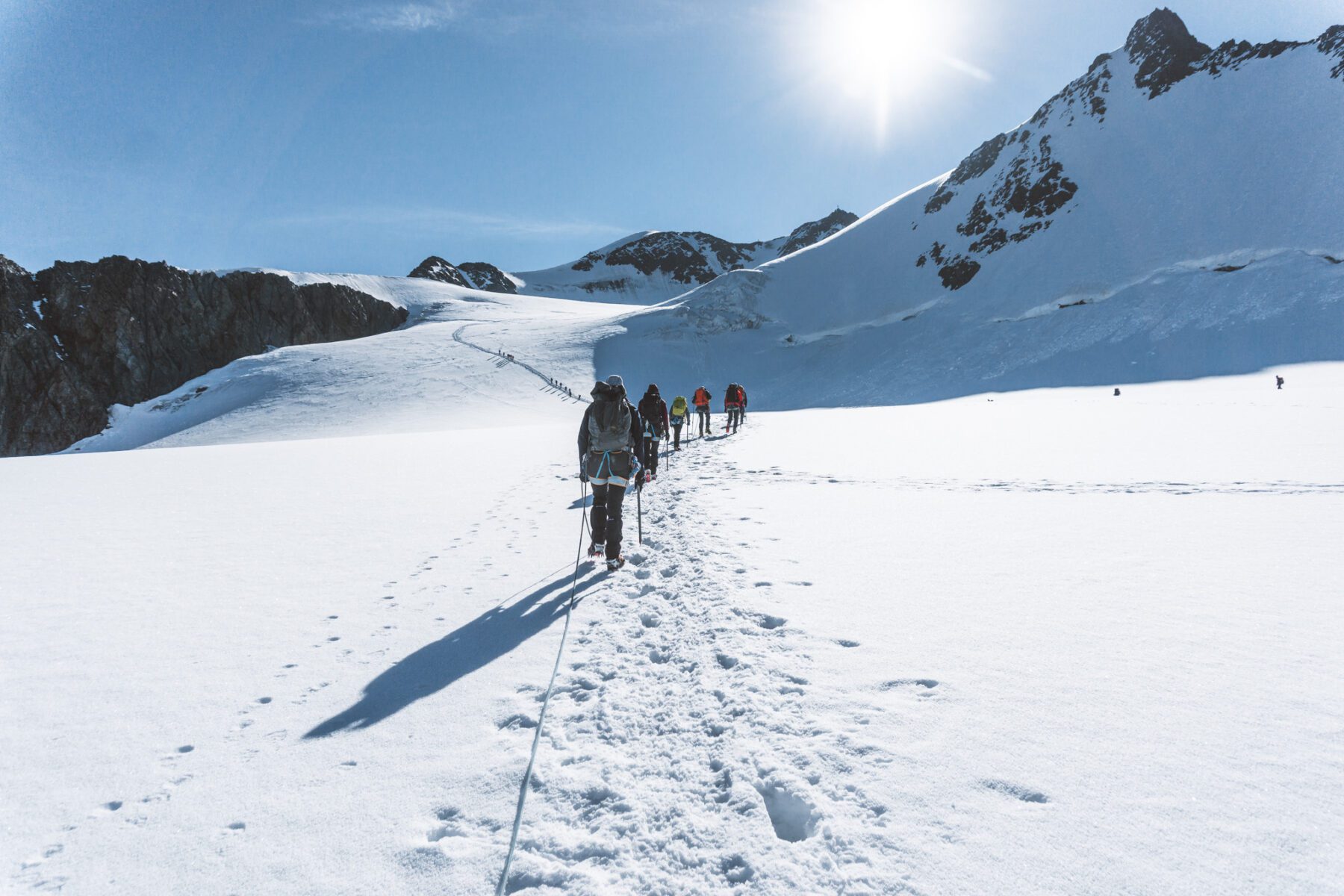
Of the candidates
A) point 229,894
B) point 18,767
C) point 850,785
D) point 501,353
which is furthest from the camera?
point 501,353

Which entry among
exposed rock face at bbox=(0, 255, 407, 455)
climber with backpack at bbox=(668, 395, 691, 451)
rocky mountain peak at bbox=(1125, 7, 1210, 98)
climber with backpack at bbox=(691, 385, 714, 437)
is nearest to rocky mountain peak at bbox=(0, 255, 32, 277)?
exposed rock face at bbox=(0, 255, 407, 455)

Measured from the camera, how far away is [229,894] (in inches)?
88.2

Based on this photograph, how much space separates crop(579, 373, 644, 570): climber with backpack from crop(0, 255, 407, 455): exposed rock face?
305ft

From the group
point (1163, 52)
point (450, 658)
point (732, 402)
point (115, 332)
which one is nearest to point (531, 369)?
point (732, 402)

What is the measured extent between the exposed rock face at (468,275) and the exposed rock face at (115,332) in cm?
6663

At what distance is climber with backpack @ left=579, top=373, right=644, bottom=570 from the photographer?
6.70 metres

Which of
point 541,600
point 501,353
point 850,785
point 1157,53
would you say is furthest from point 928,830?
point 1157,53

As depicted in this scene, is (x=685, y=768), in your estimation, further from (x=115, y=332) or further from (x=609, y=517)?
(x=115, y=332)

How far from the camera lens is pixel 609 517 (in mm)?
6789

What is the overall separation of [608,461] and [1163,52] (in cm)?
10843

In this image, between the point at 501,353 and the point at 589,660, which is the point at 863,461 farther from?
the point at 501,353

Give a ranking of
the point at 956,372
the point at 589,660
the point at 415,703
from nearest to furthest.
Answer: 1. the point at 415,703
2. the point at 589,660
3. the point at 956,372

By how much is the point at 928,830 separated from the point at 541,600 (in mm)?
Result: 4067

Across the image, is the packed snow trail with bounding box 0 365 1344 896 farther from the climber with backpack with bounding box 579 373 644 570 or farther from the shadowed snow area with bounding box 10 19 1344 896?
the climber with backpack with bounding box 579 373 644 570
